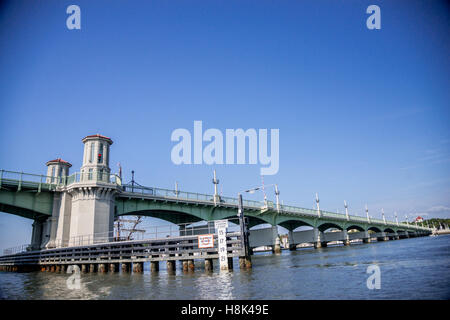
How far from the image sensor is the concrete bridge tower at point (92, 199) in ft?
107

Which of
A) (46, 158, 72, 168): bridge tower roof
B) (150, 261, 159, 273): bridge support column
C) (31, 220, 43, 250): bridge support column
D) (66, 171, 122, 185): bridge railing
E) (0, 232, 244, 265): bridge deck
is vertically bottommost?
(150, 261, 159, 273): bridge support column

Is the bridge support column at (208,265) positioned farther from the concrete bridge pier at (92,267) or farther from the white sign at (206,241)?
the concrete bridge pier at (92,267)

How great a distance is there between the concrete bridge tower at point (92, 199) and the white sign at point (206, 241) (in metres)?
14.1

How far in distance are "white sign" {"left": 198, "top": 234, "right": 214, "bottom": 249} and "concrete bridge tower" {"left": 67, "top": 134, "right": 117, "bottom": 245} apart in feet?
46.1

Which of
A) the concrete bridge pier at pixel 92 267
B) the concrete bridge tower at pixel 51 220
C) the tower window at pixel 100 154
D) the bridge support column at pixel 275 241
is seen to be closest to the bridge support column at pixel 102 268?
the concrete bridge pier at pixel 92 267

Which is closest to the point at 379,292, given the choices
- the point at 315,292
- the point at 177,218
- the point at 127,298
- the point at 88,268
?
the point at 315,292

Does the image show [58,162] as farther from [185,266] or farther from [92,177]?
[185,266]

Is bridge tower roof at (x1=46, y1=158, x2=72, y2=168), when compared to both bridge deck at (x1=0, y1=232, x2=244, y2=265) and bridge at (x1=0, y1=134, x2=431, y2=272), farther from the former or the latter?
bridge deck at (x1=0, y1=232, x2=244, y2=265)

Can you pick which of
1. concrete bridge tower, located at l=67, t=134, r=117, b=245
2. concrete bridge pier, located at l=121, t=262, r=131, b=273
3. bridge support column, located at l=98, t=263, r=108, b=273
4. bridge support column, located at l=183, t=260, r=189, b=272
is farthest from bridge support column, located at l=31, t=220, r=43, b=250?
bridge support column, located at l=183, t=260, r=189, b=272

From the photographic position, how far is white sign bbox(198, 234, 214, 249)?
872 inches

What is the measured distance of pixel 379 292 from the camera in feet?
36.1

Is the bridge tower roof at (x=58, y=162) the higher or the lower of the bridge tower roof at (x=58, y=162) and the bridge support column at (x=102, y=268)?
the higher
